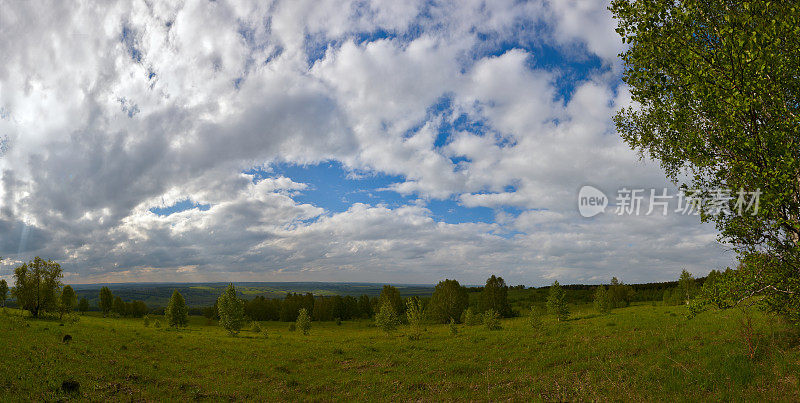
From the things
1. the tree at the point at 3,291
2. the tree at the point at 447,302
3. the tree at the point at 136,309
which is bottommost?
the tree at the point at 136,309

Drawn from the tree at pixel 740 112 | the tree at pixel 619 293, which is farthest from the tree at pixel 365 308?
the tree at pixel 740 112

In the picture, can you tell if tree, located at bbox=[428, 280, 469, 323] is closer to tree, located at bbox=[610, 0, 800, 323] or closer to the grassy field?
the grassy field

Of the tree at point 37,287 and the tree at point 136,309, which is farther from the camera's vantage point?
the tree at point 136,309

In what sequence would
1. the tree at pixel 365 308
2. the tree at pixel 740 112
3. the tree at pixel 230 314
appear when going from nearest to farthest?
the tree at pixel 740 112, the tree at pixel 230 314, the tree at pixel 365 308

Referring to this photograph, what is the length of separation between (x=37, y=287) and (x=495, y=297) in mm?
97905

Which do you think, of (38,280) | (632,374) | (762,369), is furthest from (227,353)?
(38,280)

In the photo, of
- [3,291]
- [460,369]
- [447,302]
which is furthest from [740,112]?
[3,291]

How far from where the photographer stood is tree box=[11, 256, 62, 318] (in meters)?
59.0

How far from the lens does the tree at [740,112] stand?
1116cm

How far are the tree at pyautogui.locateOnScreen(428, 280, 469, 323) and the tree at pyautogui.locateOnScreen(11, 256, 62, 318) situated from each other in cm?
7939

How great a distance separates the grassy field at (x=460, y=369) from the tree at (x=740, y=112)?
305 centimetres

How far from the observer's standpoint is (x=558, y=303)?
5322cm

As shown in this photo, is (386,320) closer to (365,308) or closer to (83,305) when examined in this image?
(365,308)

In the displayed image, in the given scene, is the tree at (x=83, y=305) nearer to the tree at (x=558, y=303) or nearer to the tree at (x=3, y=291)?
the tree at (x=3, y=291)
